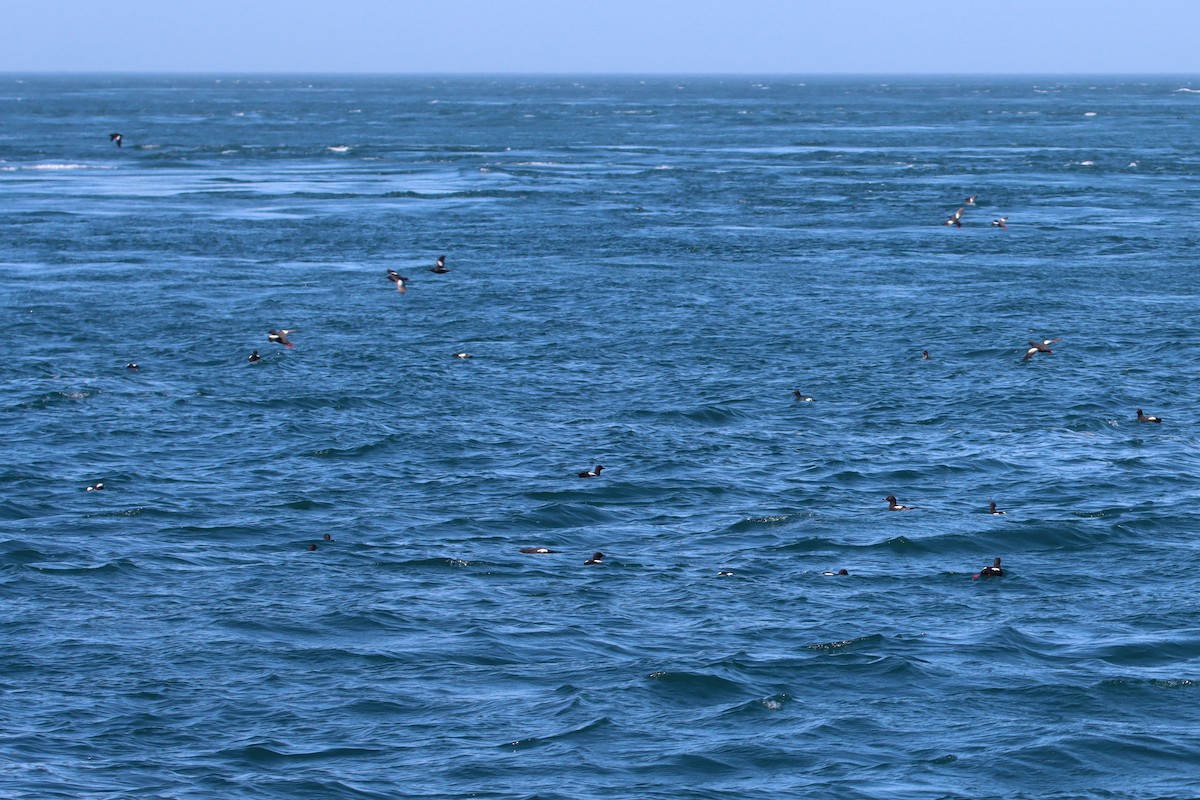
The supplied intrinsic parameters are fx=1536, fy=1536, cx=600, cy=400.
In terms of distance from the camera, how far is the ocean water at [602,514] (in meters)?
21.8

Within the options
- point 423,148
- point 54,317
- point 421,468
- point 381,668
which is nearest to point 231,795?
point 381,668

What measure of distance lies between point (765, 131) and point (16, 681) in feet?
409

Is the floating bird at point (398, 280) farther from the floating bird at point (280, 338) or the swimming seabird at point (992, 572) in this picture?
the swimming seabird at point (992, 572)

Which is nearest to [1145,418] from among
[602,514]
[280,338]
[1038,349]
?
[1038,349]

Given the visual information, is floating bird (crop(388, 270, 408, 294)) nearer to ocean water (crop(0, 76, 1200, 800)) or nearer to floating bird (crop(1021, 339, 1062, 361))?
ocean water (crop(0, 76, 1200, 800))

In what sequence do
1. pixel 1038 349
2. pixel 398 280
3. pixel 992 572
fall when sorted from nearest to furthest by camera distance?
1. pixel 992 572
2. pixel 1038 349
3. pixel 398 280

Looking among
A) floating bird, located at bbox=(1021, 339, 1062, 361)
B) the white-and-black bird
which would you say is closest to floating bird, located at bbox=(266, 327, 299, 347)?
floating bird, located at bbox=(1021, 339, 1062, 361)

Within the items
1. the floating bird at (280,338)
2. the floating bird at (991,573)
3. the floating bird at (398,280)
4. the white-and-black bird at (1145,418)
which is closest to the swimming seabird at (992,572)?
the floating bird at (991,573)

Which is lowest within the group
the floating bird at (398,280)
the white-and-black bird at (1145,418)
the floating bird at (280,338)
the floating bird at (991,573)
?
the floating bird at (991,573)

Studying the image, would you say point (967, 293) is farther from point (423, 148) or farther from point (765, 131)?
point (765, 131)

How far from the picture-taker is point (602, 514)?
31.6 metres

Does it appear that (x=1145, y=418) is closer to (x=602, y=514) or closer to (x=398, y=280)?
(x=602, y=514)

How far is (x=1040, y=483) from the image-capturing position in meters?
33.1

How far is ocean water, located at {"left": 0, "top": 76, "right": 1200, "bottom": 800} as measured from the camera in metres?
21.8
